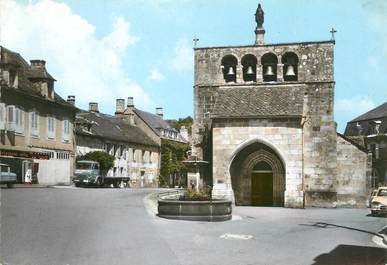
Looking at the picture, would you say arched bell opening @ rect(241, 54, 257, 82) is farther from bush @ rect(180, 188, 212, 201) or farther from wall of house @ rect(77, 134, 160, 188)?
wall of house @ rect(77, 134, 160, 188)

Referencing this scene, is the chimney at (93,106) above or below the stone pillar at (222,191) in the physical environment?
above

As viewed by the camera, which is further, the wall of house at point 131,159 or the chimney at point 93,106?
the chimney at point 93,106

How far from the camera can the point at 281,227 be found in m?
15.4

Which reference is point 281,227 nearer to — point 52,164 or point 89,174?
point 89,174

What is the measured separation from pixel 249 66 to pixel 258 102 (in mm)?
2597

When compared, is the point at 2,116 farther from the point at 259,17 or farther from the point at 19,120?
the point at 259,17

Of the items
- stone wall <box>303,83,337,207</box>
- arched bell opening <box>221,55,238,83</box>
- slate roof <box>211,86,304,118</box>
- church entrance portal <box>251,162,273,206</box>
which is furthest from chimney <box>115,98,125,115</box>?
stone wall <box>303,83,337,207</box>

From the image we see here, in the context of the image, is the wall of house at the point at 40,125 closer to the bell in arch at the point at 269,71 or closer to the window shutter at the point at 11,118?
the window shutter at the point at 11,118

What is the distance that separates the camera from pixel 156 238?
11.9 metres

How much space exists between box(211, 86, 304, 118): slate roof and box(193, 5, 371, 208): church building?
0.17 ft

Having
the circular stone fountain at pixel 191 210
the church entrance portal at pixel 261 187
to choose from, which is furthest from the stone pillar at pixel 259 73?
the circular stone fountain at pixel 191 210

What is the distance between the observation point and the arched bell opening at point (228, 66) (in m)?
26.5

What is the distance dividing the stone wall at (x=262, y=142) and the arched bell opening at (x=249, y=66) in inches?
129

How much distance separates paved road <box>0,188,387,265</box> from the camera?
9648 mm
